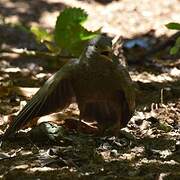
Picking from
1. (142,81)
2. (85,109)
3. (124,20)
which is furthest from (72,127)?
(124,20)

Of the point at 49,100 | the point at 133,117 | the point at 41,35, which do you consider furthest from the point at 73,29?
the point at 49,100

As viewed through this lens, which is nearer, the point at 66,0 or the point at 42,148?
the point at 42,148

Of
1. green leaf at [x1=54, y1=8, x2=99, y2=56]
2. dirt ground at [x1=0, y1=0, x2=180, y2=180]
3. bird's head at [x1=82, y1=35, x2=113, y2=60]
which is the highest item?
bird's head at [x1=82, y1=35, x2=113, y2=60]

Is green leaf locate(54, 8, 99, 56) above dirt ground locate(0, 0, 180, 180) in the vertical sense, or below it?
above

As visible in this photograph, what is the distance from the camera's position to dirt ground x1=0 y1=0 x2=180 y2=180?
125 inches

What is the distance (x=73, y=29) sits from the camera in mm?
5492

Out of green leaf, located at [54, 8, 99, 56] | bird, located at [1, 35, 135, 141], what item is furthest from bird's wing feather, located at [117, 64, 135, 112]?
green leaf, located at [54, 8, 99, 56]

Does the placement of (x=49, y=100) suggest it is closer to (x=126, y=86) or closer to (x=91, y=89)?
(x=91, y=89)

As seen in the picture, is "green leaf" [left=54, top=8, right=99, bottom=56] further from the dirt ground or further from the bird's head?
the bird's head

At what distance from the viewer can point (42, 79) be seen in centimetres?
554

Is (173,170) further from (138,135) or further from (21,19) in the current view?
(21,19)

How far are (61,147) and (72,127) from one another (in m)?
0.49

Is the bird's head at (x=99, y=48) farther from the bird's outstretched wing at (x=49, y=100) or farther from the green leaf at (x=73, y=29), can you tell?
the green leaf at (x=73, y=29)

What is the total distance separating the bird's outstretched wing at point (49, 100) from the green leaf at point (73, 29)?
5.49 ft
